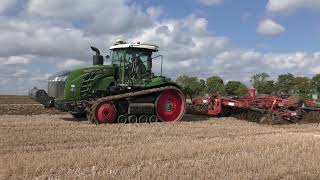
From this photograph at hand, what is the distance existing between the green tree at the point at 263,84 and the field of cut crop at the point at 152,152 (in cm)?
3958

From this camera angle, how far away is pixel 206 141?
38.8 ft

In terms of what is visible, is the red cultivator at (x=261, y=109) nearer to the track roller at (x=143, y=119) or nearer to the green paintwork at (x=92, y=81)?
the track roller at (x=143, y=119)

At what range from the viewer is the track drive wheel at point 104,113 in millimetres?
15852

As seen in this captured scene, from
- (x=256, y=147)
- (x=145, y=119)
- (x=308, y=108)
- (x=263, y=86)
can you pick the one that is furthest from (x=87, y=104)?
(x=263, y=86)

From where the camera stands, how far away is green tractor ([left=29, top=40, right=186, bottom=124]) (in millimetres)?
16094

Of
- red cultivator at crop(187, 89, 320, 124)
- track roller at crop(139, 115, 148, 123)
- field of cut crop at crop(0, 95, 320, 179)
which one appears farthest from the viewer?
red cultivator at crop(187, 89, 320, 124)

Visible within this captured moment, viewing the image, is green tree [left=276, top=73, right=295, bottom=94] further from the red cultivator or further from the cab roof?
the cab roof

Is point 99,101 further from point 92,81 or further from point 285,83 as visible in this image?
point 285,83

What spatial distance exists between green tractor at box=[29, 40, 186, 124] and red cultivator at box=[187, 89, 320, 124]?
2411 millimetres

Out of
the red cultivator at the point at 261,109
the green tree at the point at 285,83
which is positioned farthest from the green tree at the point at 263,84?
the red cultivator at the point at 261,109

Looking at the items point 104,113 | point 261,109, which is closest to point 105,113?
point 104,113

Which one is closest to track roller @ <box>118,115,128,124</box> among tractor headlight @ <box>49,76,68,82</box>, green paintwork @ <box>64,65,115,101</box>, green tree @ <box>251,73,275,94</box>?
green paintwork @ <box>64,65,115,101</box>

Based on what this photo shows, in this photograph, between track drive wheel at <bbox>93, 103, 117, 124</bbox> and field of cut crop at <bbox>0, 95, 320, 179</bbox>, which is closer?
field of cut crop at <bbox>0, 95, 320, 179</bbox>

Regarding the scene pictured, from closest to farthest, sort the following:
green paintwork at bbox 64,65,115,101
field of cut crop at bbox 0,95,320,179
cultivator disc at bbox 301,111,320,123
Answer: field of cut crop at bbox 0,95,320,179 → green paintwork at bbox 64,65,115,101 → cultivator disc at bbox 301,111,320,123
